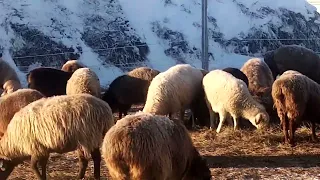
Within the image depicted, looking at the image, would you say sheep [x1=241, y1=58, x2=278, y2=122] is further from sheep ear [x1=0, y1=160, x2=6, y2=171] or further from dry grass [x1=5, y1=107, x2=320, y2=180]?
sheep ear [x1=0, y1=160, x2=6, y2=171]

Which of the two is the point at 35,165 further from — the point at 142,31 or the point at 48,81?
the point at 142,31

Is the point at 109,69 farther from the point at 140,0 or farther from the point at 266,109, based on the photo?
the point at 266,109

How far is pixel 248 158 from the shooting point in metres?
8.96

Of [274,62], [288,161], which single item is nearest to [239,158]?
[288,161]

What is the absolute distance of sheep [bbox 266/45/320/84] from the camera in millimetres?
16234

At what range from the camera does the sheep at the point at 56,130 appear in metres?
7.26

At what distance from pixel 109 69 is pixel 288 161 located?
12.0 m

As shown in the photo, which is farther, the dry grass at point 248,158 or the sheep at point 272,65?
the sheep at point 272,65

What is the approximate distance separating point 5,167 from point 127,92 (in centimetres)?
530

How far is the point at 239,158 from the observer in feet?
29.4

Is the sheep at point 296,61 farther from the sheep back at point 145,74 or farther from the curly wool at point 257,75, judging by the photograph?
the sheep back at point 145,74

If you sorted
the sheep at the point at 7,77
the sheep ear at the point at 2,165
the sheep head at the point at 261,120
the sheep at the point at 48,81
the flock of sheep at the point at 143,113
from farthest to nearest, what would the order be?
the sheep at the point at 7,77, the sheep at the point at 48,81, the sheep head at the point at 261,120, the sheep ear at the point at 2,165, the flock of sheep at the point at 143,113

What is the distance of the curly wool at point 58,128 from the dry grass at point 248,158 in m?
0.74

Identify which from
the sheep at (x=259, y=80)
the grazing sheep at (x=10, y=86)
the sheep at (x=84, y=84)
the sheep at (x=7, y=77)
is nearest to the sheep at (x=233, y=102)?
the sheep at (x=259, y=80)
